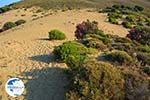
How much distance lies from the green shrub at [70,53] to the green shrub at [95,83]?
185 centimetres

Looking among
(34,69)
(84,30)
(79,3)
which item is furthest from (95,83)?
(79,3)

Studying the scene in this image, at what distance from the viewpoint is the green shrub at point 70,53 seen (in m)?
21.4

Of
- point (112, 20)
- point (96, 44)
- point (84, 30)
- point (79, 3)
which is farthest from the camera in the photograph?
point (79, 3)

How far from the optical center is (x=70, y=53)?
22.3 m

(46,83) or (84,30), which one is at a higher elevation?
(46,83)

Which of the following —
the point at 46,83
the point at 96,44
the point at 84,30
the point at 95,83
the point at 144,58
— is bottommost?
the point at 84,30

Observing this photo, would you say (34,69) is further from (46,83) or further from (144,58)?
(144,58)

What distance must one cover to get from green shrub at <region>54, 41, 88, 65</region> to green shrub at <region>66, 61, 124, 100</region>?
1848mm

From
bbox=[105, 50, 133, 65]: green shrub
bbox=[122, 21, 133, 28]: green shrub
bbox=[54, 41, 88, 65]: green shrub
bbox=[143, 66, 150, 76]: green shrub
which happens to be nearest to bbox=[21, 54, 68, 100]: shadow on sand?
bbox=[54, 41, 88, 65]: green shrub

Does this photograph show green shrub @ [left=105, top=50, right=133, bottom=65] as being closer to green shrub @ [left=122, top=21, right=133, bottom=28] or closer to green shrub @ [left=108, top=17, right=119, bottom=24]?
green shrub @ [left=122, top=21, right=133, bottom=28]

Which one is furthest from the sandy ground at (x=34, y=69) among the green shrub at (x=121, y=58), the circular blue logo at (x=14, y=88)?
the green shrub at (x=121, y=58)

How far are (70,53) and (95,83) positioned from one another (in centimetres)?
388

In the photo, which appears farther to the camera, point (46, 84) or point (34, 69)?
point (34, 69)

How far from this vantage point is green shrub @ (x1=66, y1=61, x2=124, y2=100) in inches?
720
